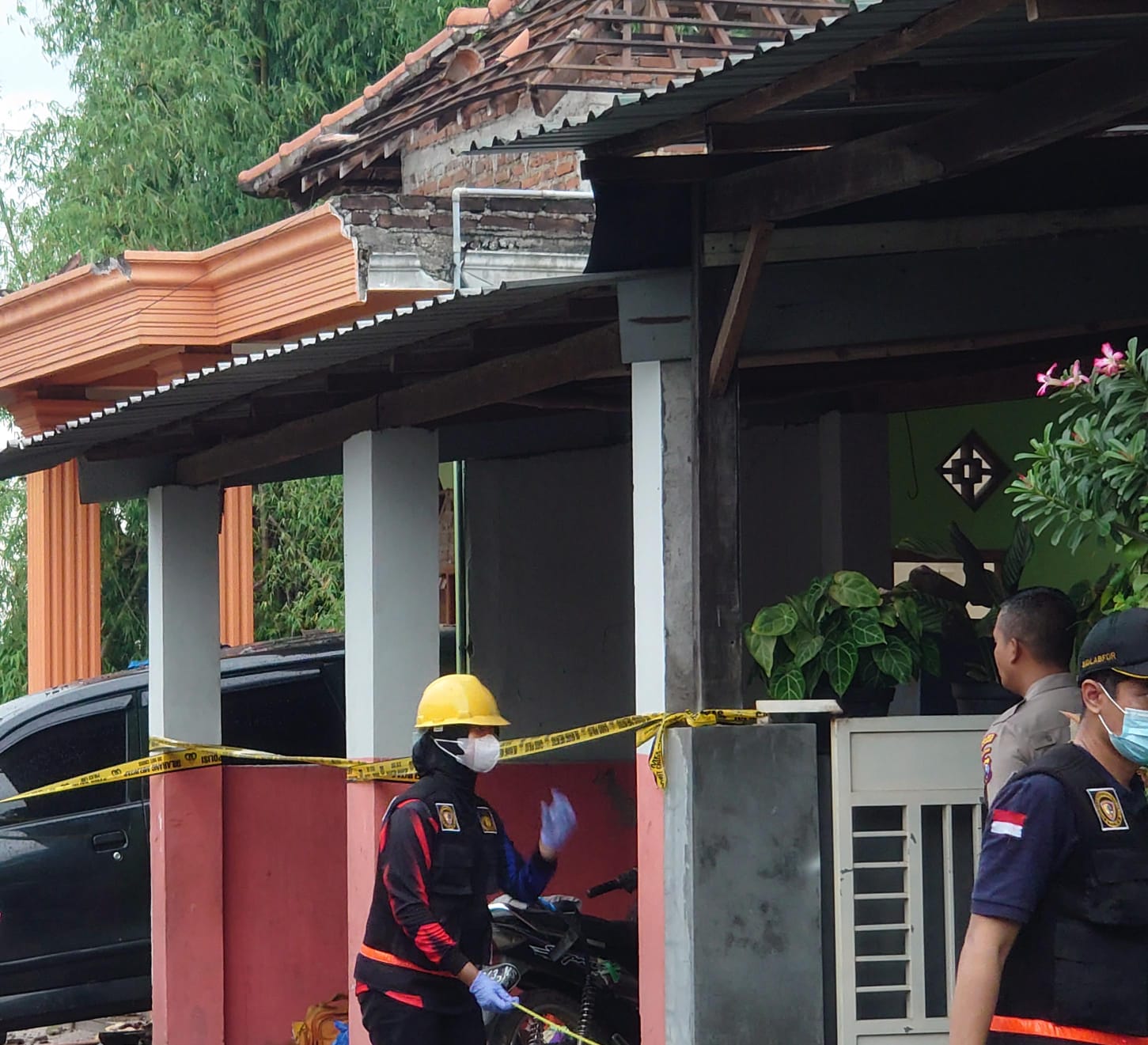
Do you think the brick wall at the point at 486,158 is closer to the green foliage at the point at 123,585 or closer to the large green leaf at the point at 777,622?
the green foliage at the point at 123,585

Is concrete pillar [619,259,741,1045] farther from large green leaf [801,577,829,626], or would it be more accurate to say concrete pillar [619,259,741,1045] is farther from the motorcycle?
the motorcycle

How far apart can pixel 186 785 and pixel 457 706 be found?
4.01 m

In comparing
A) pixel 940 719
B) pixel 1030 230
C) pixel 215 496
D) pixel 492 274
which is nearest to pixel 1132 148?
pixel 1030 230

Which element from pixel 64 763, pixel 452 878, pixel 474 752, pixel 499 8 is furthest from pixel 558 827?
pixel 499 8

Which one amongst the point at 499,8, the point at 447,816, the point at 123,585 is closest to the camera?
the point at 447,816

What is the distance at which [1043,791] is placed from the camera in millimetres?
3725

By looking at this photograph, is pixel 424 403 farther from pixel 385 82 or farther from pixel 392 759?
pixel 385 82

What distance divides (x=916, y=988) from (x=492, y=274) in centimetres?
521

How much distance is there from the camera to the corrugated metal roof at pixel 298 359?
6707 millimetres

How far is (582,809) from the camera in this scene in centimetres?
1092

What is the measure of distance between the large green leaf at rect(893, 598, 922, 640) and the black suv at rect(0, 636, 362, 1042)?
17.6 ft

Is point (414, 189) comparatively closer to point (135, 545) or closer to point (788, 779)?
point (135, 545)

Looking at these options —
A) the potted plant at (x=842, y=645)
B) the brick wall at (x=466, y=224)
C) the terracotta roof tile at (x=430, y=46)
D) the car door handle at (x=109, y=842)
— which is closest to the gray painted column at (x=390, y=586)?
the brick wall at (x=466, y=224)

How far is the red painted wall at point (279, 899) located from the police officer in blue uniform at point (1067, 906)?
7.14 meters
